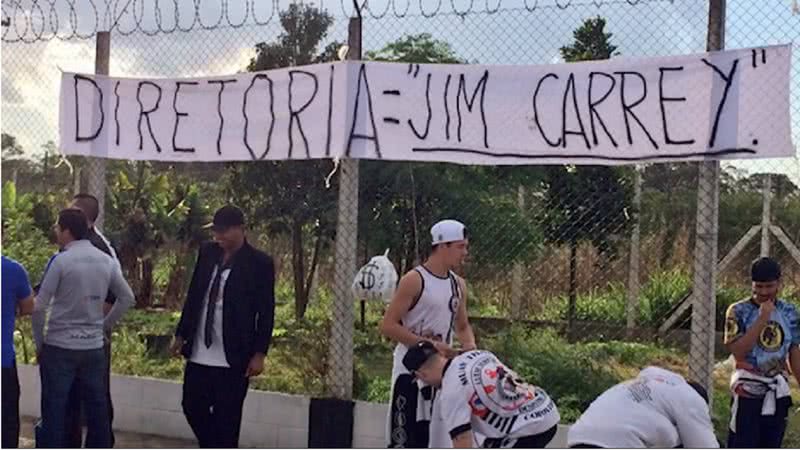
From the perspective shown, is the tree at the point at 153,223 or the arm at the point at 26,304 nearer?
the arm at the point at 26,304

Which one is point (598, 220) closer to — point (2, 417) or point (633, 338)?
point (633, 338)

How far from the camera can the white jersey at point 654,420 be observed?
340 centimetres

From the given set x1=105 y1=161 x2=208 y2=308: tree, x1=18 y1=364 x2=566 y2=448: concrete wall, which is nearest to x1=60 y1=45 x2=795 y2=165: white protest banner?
x1=18 y1=364 x2=566 y2=448: concrete wall

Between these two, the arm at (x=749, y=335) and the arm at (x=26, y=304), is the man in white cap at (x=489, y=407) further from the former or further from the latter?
the arm at (x=26, y=304)

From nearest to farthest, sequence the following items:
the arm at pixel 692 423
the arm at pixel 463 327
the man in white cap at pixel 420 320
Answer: the arm at pixel 692 423, the man in white cap at pixel 420 320, the arm at pixel 463 327

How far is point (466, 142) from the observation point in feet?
19.0

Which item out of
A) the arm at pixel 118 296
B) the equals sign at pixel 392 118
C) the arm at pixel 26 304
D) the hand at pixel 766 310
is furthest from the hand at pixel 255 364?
the hand at pixel 766 310

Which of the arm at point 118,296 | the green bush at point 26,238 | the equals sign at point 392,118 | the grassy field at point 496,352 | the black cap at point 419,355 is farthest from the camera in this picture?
the green bush at point 26,238

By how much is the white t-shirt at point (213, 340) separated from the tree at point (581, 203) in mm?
2488

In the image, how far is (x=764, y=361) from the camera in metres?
5.09

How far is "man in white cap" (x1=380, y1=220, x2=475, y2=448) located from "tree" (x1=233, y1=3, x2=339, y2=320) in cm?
290

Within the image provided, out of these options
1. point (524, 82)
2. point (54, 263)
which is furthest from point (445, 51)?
point (54, 263)

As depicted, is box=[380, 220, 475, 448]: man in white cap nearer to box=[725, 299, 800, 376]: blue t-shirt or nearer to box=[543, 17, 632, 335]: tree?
box=[725, 299, 800, 376]: blue t-shirt

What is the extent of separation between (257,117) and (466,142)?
1.33 metres
